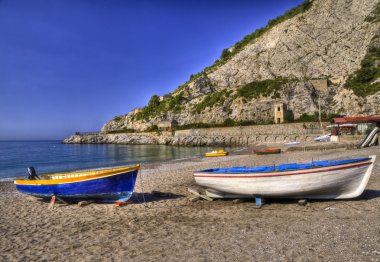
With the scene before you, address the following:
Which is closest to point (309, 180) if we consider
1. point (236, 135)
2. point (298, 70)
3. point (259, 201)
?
point (259, 201)

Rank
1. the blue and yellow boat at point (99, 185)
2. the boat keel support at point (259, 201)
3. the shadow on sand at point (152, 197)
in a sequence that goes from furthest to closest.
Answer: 1. the shadow on sand at point (152, 197)
2. the blue and yellow boat at point (99, 185)
3. the boat keel support at point (259, 201)

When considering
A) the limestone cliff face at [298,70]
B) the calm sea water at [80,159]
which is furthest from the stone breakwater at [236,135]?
the limestone cliff face at [298,70]

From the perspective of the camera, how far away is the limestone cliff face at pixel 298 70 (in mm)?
65375

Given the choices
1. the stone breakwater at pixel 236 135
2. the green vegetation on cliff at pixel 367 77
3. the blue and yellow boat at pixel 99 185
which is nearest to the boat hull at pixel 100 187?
the blue and yellow boat at pixel 99 185

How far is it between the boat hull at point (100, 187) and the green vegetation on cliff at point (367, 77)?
2408 inches

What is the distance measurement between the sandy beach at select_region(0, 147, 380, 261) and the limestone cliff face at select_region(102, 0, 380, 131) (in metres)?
56.8

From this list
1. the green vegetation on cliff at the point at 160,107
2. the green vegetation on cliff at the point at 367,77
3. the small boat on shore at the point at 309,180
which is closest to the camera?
the small boat on shore at the point at 309,180

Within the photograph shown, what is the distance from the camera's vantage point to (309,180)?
9234 mm

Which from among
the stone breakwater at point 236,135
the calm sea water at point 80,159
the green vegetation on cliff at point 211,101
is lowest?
the calm sea water at point 80,159

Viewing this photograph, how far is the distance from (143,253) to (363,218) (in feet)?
21.6

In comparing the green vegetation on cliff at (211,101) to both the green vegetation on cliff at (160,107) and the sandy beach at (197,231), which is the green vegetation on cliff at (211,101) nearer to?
the green vegetation on cliff at (160,107)

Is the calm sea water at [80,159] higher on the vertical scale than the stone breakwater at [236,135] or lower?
lower

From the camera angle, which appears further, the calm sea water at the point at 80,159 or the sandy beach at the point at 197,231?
the calm sea water at the point at 80,159

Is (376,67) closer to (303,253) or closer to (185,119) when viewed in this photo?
(185,119)
